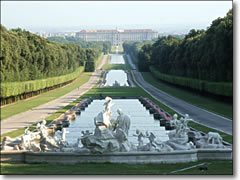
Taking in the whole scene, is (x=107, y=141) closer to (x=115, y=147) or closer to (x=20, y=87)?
(x=115, y=147)

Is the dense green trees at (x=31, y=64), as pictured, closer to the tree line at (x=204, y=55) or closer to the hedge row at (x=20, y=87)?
the hedge row at (x=20, y=87)

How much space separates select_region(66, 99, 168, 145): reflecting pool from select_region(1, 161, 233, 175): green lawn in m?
6.33

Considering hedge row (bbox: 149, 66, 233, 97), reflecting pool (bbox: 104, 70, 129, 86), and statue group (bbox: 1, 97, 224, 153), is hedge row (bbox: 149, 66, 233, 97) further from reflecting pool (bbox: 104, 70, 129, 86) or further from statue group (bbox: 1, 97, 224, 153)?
statue group (bbox: 1, 97, 224, 153)

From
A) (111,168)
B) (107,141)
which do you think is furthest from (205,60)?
(111,168)

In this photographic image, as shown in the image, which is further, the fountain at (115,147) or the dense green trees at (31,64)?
the dense green trees at (31,64)

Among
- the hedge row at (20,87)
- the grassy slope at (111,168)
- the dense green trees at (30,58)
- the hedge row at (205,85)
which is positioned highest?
the dense green trees at (30,58)

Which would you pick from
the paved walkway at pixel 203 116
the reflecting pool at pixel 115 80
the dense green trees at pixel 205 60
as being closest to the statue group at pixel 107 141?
the paved walkway at pixel 203 116

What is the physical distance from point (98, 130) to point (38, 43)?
3934 cm

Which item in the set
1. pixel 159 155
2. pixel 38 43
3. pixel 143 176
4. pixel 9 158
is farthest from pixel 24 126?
pixel 38 43

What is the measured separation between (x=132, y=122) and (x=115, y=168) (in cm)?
1468

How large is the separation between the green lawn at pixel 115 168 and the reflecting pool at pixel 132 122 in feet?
20.8

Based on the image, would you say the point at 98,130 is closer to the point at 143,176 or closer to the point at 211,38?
the point at 143,176

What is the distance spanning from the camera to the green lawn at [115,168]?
1474 centimetres

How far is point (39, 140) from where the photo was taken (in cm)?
1888
